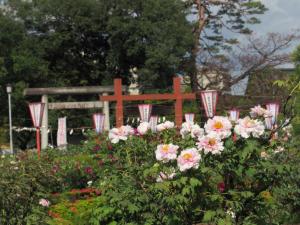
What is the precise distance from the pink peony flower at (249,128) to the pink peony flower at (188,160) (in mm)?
351

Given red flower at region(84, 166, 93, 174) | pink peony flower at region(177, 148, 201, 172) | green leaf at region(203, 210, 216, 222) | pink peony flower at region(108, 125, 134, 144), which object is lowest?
red flower at region(84, 166, 93, 174)

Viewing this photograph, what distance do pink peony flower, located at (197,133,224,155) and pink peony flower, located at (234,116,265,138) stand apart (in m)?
0.18

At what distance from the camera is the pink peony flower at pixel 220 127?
407 centimetres

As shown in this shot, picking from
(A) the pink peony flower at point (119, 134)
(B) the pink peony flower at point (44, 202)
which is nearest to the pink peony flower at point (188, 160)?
(A) the pink peony flower at point (119, 134)

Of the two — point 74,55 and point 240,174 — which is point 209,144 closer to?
point 240,174

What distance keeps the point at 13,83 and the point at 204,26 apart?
1227 centimetres

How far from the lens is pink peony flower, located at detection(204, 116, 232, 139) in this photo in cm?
407

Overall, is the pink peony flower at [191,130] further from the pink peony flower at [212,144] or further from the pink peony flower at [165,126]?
the pink peony flower at [165,126]

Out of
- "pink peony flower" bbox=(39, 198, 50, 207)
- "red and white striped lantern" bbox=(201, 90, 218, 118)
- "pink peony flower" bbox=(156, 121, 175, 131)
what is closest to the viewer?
"pink peony flower" bbox=(156, 121, 175, 131)

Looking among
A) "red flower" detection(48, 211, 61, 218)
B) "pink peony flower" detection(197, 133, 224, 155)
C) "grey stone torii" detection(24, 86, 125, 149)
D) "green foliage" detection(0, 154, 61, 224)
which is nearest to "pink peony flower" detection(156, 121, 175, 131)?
"pink peony flower" detection(197, 133, 224, 155)

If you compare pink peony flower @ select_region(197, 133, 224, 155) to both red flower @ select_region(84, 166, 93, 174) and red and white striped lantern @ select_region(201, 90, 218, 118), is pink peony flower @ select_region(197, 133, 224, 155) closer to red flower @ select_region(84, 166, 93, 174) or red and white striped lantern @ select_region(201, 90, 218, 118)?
red flower @ select_region(84, 166, 93, 174)

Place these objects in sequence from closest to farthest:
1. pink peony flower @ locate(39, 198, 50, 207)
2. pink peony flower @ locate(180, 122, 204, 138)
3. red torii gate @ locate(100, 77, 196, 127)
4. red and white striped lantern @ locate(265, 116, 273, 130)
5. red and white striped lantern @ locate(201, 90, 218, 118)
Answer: pink peony flower @ locate(180, 122, 204, 138) < red and white striped lantern @ locate(265, 116, 273, 130) < pink peony flower @ locate(39, 198, 50, 207) < red and white striped lantern @ locate(201, 90, 218, 118) < red torii gate @ locate(100, 77, 196, 127)

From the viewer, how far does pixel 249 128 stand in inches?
160

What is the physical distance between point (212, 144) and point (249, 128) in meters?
0.30
